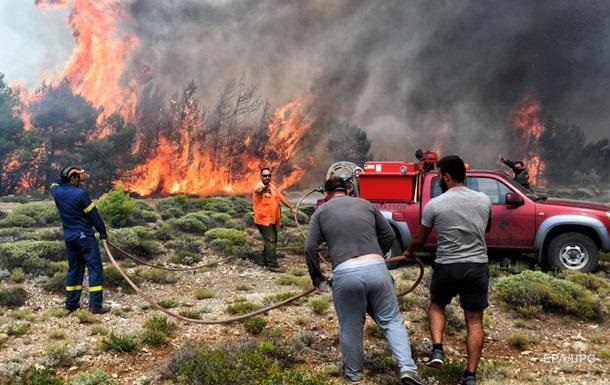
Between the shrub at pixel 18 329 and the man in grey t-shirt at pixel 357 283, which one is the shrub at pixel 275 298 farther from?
the shrub at pixel 18 329

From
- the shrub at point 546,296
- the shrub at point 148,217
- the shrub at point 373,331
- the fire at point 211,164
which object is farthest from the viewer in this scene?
the fire at point 211,164

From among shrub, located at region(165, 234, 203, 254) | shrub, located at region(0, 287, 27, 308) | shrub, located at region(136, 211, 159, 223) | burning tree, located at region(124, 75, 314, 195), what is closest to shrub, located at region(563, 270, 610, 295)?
shrub, located at region(165, 234, 203, 254)

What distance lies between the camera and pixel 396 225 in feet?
29.2

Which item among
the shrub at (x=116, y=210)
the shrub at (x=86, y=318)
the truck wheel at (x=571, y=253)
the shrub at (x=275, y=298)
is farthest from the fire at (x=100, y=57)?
the truck wheel at (x=571, y=253)

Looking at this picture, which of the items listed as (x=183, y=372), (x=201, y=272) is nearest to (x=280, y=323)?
(x=183, y=372)

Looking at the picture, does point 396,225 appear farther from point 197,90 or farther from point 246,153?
point 197,90

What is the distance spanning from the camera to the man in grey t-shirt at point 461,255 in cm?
397

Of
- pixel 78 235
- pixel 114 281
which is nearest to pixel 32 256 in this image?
pixel 114 281

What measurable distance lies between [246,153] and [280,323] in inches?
1541

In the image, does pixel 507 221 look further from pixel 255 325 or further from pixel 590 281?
A: pixel 255 325

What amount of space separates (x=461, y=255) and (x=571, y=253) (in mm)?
5373

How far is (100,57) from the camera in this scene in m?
38.2

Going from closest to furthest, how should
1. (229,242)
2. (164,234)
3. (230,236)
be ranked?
(229,242) → (230,236) → (164,234)

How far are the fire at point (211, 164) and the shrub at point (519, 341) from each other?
32.9 m
